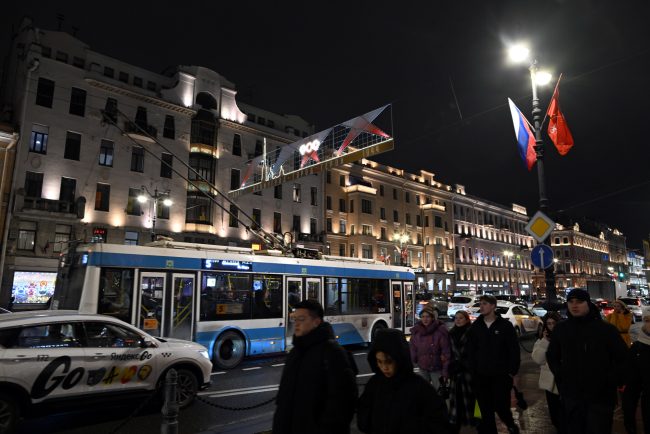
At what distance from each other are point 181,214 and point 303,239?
45.1 ft

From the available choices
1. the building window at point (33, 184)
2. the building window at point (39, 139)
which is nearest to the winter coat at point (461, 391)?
the building window at point (33, 184)

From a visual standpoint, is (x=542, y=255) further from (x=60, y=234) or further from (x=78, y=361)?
(x=60, y=234)

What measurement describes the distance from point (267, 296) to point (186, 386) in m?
5.49

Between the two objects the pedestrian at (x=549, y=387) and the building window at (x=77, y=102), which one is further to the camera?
the building window at (x=77, y=102)

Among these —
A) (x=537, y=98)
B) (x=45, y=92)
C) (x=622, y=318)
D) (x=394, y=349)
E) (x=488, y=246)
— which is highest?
(x=45, y=92)

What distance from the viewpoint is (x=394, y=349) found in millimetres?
3074

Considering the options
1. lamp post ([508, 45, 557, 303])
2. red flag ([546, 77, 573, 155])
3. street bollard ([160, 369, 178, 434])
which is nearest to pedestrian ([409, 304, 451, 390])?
street bollard ([160, 369, 178, 434])

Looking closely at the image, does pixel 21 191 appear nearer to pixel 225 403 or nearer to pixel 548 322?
pixel 225 403

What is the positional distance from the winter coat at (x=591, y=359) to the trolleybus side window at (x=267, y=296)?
380 inches

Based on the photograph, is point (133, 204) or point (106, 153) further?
point (133, 204)

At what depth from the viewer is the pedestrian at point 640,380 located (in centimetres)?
571

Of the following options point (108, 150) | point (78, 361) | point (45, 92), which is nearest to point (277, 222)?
point (108, 150)

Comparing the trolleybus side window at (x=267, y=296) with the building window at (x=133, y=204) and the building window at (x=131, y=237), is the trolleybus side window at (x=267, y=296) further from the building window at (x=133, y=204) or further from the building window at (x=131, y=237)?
the building window at (x=133, y=204)

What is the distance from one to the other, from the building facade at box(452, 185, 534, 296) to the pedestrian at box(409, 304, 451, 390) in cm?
6510
